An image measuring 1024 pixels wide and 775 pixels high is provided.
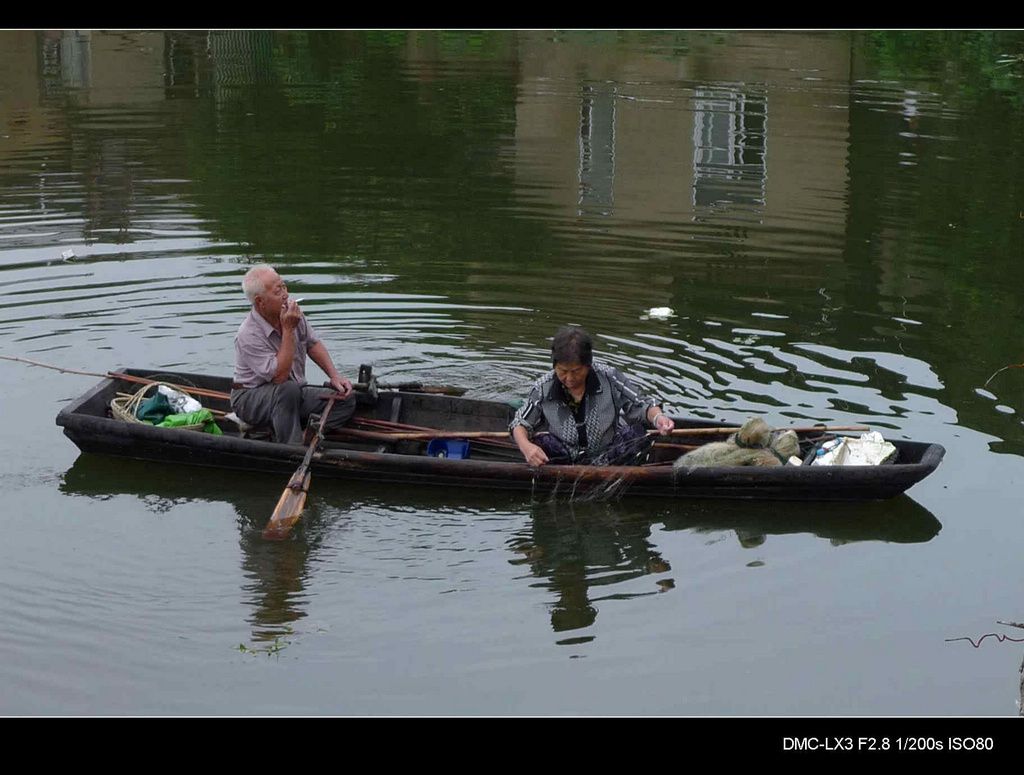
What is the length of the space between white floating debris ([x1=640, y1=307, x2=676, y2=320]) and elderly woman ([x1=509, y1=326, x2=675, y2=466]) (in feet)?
12.0

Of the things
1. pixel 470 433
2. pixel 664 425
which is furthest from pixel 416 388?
pixel 664 425

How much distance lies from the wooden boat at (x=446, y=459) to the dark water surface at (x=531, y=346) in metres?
0.16

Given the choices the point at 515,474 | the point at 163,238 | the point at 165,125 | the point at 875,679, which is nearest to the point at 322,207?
the point at 163,238

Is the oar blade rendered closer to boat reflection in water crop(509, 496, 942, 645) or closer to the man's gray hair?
the man's gray hair

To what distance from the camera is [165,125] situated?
2097 centimetres

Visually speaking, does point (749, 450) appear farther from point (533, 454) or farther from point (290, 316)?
point (290, 316)

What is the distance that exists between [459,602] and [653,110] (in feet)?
48.3

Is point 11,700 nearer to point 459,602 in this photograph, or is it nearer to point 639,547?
point 459,602

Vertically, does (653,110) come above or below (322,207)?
above

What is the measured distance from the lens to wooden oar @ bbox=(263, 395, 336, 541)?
8250mm

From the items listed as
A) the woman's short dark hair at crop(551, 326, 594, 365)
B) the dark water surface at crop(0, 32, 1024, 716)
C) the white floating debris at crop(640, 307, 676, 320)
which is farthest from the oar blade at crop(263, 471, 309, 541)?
the white floating debris at crop(640, 307, 676, 320)

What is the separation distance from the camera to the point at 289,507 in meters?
8.33

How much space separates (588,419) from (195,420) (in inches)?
114

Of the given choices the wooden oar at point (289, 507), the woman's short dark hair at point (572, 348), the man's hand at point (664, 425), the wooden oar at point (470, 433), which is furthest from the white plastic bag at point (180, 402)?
the man's hand at point (664, 425)
